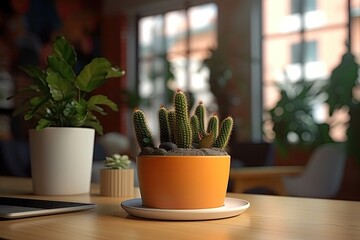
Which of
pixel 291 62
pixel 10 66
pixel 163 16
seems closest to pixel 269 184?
pixel 291 62

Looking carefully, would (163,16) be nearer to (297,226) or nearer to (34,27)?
(34,27)

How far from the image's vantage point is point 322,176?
13.0 feet

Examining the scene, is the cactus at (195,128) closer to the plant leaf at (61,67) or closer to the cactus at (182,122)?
the cactus at (182,122)

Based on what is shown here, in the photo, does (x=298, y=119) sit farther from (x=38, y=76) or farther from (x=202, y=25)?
(x=38, y=76)

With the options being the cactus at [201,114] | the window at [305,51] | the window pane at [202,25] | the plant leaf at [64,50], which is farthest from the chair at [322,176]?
the cactus at [201,114]

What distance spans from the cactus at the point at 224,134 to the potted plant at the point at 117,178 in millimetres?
370

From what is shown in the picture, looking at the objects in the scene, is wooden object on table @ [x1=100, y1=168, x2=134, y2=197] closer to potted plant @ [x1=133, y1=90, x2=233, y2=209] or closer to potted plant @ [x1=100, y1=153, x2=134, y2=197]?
potted plant @ [x1=100, y1=153, x2=134, y2=197]

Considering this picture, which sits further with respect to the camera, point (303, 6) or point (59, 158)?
point (303, 6)

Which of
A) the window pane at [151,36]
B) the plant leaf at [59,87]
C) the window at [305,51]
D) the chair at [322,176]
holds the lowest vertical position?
the chair at [322,176]

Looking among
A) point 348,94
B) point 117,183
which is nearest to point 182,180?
point 117,183

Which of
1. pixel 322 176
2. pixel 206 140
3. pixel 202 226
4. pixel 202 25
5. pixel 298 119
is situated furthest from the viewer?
pixel 202 25

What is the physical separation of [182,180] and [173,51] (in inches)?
252

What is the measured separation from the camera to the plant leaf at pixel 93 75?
1160mm

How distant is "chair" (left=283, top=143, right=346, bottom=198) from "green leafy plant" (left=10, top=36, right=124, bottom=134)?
2.94m
